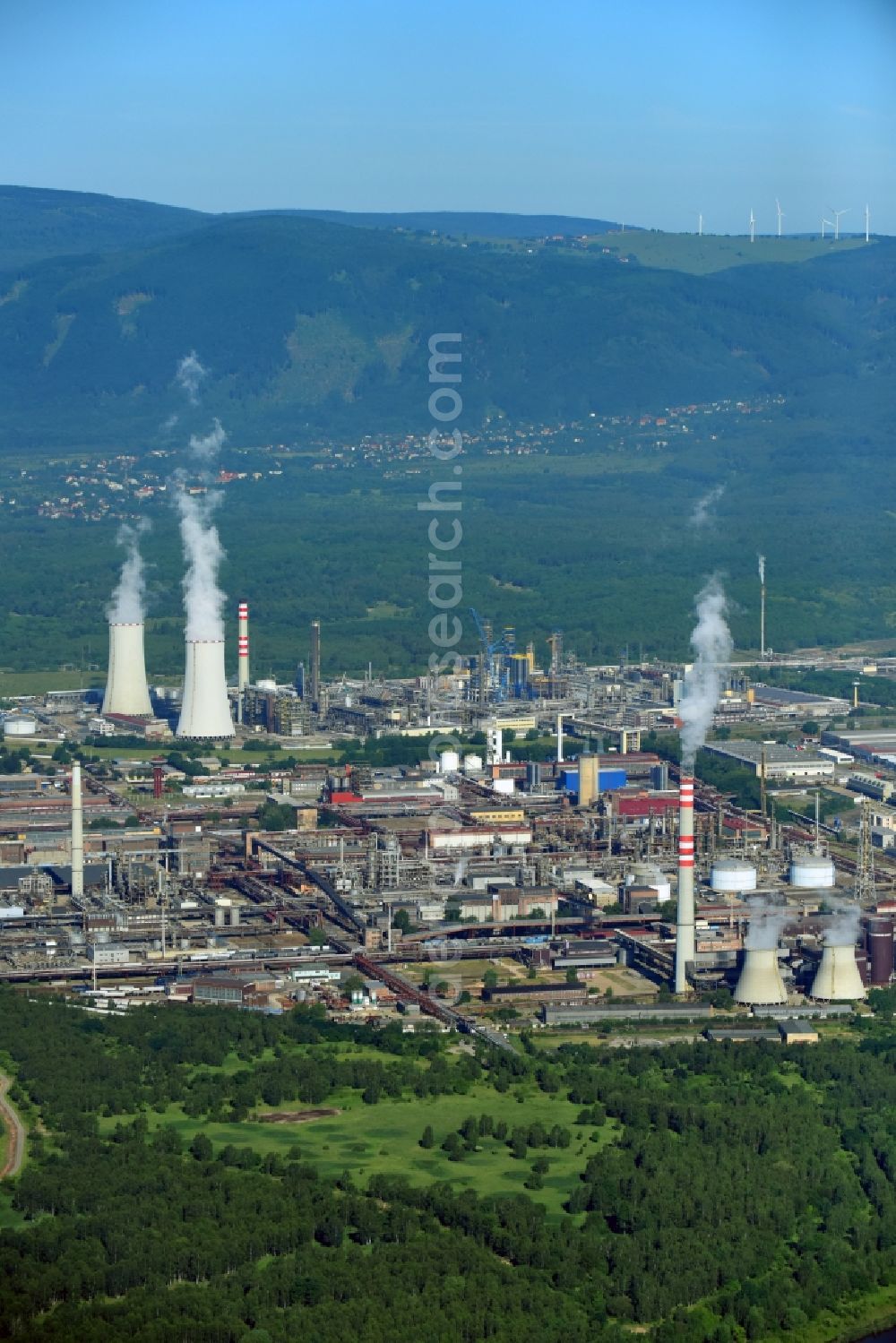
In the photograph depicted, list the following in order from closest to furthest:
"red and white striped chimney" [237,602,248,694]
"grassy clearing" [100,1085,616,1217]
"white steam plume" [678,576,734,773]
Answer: "grassy clearing" [100,1085,616,1217], "white steam plume" [678,576,734,773], "red and white striped chimney" [237,602,248,694]

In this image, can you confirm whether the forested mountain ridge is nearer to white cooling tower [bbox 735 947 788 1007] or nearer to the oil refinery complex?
the oil refinery complex

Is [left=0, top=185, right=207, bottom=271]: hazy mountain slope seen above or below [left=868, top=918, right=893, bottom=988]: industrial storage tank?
above

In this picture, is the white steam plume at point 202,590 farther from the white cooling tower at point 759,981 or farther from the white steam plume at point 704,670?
the white cooling tower at point 759,981

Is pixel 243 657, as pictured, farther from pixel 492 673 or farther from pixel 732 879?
pixel 732 879

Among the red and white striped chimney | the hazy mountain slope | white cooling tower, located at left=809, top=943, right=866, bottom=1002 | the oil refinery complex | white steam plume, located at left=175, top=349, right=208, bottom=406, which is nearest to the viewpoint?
white cooling tower, located at left=809, top=943, right=866, bottom=1002

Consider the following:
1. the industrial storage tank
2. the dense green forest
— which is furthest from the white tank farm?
the dense green forest

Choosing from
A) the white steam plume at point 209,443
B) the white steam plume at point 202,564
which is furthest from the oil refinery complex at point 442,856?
the white steam plume at point 209,443

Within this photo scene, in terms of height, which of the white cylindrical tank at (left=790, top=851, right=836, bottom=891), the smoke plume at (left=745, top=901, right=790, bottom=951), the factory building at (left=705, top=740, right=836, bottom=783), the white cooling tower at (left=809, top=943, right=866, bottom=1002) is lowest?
the white cooling tower at (left=809, top=943, right=866, bottom=1002)

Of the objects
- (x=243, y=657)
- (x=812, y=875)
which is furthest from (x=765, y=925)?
(x=243, y=657)
